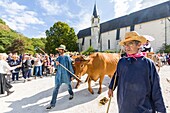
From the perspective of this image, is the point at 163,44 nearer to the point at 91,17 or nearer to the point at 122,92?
the point at 91,17

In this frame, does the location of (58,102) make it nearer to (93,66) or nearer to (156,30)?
(93,66)

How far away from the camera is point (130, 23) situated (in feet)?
179

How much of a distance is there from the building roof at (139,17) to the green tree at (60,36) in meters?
16.7

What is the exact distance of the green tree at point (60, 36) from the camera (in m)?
51.2

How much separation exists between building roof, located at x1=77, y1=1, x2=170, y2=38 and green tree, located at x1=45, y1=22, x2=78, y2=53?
55.0 ft

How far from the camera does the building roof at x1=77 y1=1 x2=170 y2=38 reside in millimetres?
45150

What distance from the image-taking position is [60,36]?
170 ft

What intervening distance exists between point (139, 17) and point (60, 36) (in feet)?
79.9

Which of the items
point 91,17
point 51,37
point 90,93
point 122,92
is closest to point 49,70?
point 90,93

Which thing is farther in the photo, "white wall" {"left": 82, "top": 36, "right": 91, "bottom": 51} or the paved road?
"white wall" {"left": 82, "top": 36, "right": 91, "bottom": 51}

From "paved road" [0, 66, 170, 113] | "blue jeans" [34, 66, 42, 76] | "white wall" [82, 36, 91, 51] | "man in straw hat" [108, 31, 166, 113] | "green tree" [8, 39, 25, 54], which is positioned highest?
"white wall" [82, 36, 91, 51]

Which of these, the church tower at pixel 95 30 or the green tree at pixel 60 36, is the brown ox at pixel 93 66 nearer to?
the green tree at pixel 60 36

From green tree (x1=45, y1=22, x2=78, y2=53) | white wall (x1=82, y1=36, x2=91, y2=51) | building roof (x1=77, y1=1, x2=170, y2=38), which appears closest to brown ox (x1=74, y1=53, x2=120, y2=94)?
building roof (x1=77, y1=1, x2=170, y2=38)

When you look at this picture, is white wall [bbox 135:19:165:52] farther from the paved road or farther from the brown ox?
the brown ox
